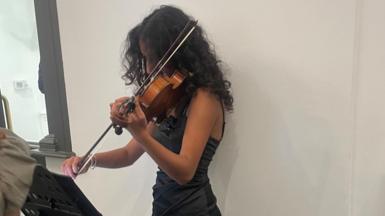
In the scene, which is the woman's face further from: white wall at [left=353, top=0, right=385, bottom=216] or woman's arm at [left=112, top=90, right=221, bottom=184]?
white wall at [left=353, top=0, right=385, bottom=216]

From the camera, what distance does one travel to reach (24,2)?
215cm

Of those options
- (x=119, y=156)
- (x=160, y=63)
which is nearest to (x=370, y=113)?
(x=160, y=63)

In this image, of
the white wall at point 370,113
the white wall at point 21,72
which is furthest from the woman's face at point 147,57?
the white wall at point 21,72

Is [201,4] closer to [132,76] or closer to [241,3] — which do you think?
[241,3]

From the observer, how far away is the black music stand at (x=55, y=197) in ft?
2.93

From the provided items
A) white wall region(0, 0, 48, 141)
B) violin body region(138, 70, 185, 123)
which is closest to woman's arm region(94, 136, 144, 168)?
Answer: violin body region(138, 70, 185, 123)

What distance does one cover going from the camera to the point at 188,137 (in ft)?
3.84

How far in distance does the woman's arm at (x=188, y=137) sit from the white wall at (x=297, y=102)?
233mm

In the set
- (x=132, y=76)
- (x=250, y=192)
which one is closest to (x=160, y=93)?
(x=132, y=76)

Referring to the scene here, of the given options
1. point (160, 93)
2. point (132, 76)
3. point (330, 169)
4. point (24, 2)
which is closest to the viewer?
point (160, 93)

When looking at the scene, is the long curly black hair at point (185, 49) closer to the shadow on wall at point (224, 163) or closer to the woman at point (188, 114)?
the woman at point (188, 114)

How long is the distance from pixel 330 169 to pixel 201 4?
0.71 meters

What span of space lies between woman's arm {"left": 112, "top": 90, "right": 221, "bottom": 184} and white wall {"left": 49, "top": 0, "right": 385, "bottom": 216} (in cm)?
23

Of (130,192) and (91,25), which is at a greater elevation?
(91,25)
